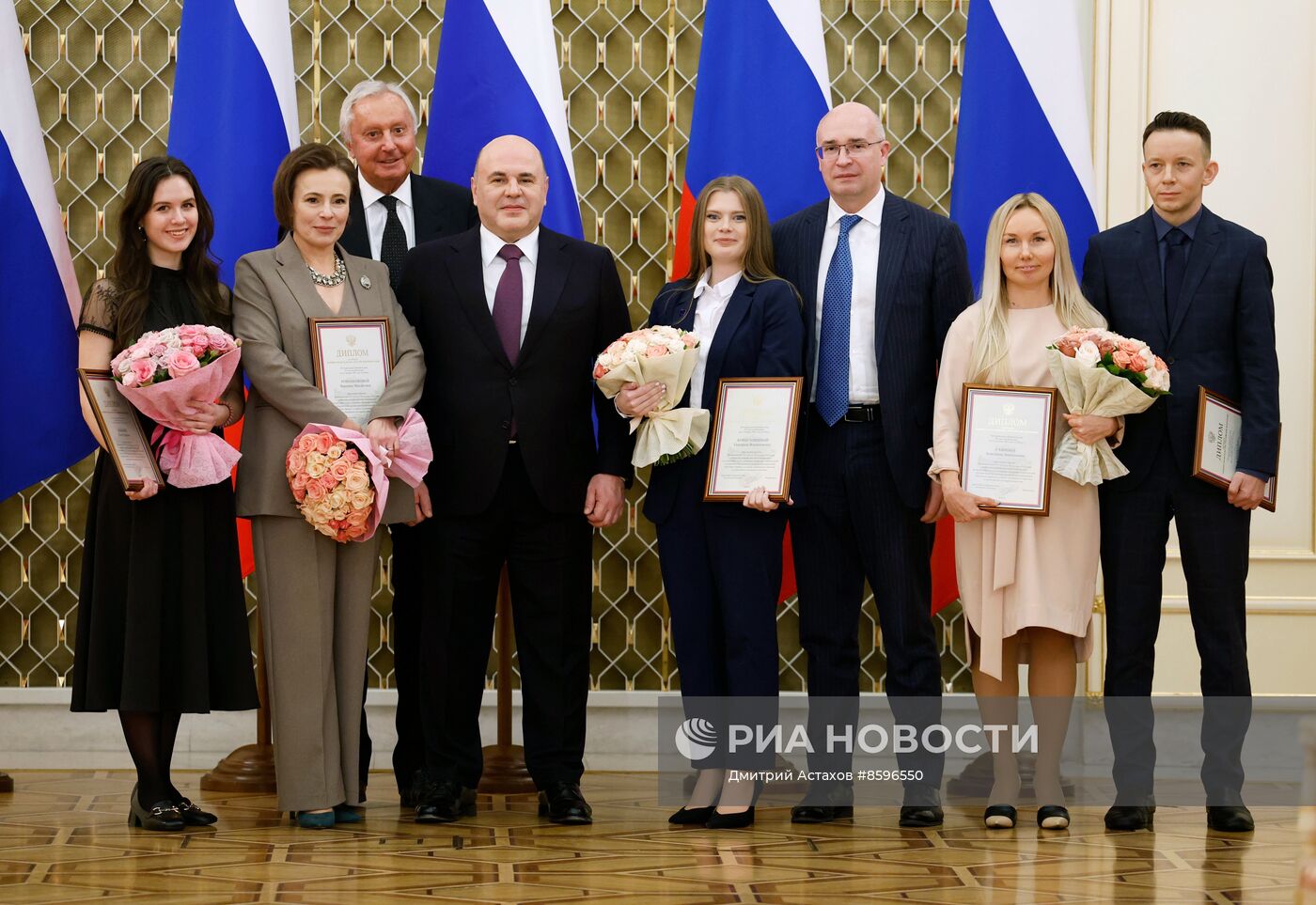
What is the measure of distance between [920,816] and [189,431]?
190cm

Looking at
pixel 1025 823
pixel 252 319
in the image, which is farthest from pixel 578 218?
pixel 1025 823

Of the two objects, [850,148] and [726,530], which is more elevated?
[850,148]

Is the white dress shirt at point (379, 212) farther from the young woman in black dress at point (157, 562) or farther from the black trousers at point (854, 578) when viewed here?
the black trousers at point (854, 578)

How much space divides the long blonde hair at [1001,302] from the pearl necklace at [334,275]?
149cm

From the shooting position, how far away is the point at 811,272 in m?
3.44

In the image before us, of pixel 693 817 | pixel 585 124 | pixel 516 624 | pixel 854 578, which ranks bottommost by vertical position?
pixel 693 817

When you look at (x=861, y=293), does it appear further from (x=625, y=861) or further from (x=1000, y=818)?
(x=625, y=861)

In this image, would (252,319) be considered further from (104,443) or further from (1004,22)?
(1004,22)

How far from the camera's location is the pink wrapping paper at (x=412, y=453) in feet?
10.4

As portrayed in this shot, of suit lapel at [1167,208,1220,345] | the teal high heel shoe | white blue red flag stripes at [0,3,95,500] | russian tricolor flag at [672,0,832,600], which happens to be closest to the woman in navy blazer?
russian tricolor flag at [672,0,832,600]

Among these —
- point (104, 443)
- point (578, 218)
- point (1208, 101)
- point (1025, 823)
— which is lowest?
point (1025, 823)

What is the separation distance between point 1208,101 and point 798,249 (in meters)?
1.82

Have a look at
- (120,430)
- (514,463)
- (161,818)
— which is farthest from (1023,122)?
(161,818)

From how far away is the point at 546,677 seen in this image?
11.1ft
